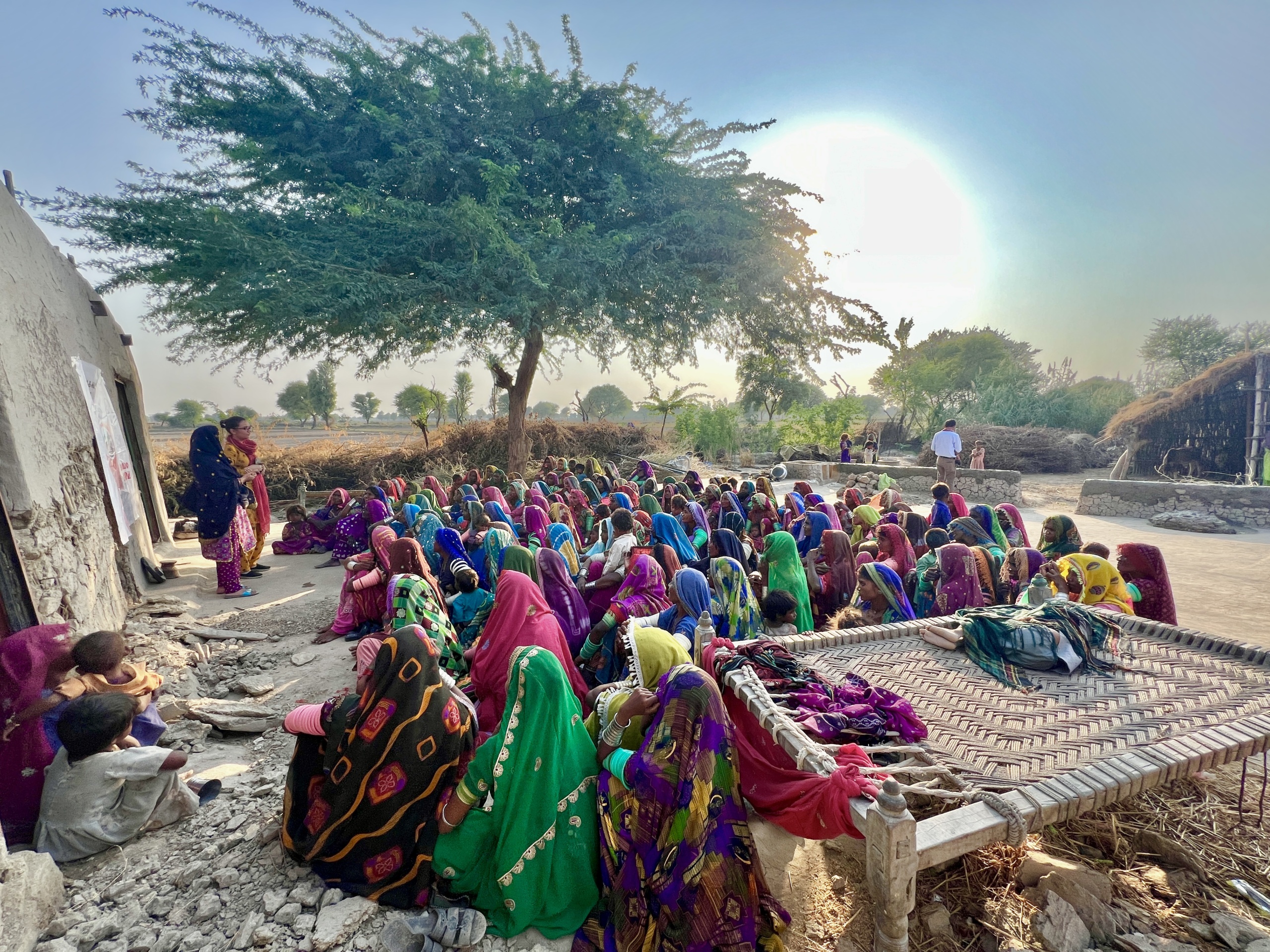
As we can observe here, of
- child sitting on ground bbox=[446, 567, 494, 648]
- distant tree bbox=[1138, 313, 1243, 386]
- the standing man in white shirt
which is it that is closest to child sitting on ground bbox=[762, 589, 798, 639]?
child sitting on ground bbox=[446, 567, 494, 648]

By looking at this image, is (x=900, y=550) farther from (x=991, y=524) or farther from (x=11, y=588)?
(x=11, y=588)

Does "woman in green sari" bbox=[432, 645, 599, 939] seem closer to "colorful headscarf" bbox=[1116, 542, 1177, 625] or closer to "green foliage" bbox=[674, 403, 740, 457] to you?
"colorful headscarf" bbox=[1116, 542, 1177, 625]

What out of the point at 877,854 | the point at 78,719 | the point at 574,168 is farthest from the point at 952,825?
the point at 574,168

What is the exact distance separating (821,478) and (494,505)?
12482 millimetres

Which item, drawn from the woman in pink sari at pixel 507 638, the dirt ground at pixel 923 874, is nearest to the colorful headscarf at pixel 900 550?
the dirt ground at pixel 923 874

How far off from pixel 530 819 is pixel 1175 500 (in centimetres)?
1445

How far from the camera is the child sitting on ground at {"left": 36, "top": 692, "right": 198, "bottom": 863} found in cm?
253

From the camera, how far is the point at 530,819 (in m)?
2.28

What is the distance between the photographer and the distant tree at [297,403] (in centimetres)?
4262

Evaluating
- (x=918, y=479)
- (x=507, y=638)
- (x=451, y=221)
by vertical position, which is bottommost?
(x=918, y=479)

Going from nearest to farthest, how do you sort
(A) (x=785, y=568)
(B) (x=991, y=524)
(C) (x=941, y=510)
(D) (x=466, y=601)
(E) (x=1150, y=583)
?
(E) (x=1150, y=583)
(A) (x=785, y=568)
(D) (x=466, y=601)
(B) (x=991, y=524)
(C) (x=941, y=510)

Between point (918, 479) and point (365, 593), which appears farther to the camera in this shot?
point (918, 479)

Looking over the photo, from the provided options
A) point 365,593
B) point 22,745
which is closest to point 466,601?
point 365,593

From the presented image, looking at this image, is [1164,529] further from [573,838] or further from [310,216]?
[310,216]
